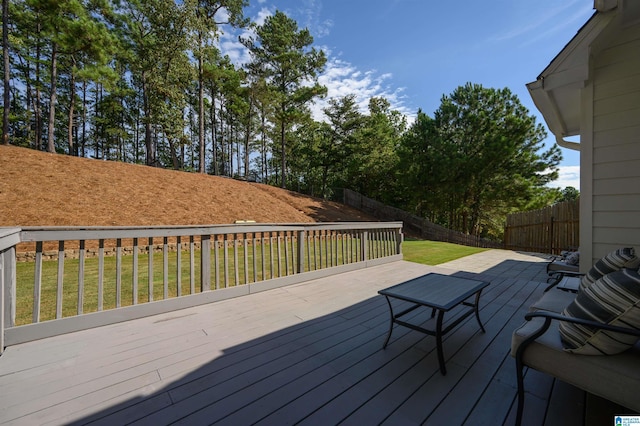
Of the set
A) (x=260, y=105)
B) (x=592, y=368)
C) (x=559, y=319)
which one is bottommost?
(x=592, y=368)

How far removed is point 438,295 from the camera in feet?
7.22

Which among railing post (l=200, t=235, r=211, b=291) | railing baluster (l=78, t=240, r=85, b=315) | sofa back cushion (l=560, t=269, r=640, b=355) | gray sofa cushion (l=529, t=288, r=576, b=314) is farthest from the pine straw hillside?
sofa back cushion (l=560, t=269, r=640, b=355)

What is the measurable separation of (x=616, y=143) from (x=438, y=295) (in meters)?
2.82

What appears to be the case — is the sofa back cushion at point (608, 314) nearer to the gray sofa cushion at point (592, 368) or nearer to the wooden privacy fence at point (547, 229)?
the gray sofa cushion at point (592, 368)

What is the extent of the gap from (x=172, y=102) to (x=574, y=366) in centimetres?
2062

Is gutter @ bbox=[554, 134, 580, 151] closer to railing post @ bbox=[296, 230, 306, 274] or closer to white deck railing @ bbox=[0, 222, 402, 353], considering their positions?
white deck railing @ bbox=[0, 222, 402, 353]

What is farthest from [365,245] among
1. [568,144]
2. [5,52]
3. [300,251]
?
[5,52]

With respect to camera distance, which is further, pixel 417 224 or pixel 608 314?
pixel 417 224

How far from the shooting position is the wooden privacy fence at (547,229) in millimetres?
7191

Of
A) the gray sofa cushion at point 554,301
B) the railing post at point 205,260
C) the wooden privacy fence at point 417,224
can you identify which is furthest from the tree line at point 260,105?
the railing post at point 205,260

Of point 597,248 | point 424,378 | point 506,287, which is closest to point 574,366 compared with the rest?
point 424,378

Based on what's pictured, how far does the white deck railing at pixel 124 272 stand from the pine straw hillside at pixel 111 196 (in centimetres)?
123

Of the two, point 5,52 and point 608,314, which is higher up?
point 5,52

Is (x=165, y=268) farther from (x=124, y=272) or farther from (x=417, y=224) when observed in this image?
(x=417, y=224)
